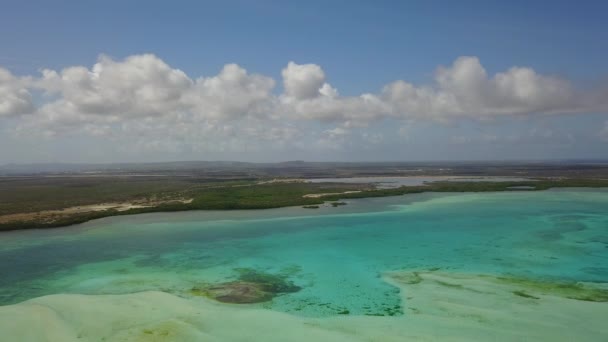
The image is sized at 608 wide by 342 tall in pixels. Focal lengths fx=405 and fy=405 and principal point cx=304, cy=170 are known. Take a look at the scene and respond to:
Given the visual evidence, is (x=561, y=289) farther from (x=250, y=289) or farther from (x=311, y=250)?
(x=311, y=250)

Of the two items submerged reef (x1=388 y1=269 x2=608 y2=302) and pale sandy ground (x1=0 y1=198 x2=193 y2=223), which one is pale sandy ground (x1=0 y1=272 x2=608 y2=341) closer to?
submerged reef (x1=388 y1=269 x2=608 y2=302)

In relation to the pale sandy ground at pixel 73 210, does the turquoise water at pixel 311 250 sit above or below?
below

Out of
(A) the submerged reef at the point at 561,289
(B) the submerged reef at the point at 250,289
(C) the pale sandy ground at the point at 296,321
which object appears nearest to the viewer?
(C) the pale sandy ground at the point at 296,321

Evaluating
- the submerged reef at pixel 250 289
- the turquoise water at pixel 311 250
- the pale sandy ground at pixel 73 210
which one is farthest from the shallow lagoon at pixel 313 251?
the pale sandy ground at pixel 73 210

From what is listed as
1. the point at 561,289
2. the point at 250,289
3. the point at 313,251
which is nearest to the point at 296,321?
the point at 250,289

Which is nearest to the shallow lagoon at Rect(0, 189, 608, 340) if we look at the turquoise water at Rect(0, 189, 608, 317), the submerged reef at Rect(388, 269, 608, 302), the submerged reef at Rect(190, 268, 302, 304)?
the turquoise water at Rect(0, 189, 608, 317)

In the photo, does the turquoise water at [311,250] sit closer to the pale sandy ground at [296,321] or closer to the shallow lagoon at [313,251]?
the shallow lagoon at [313,251]
